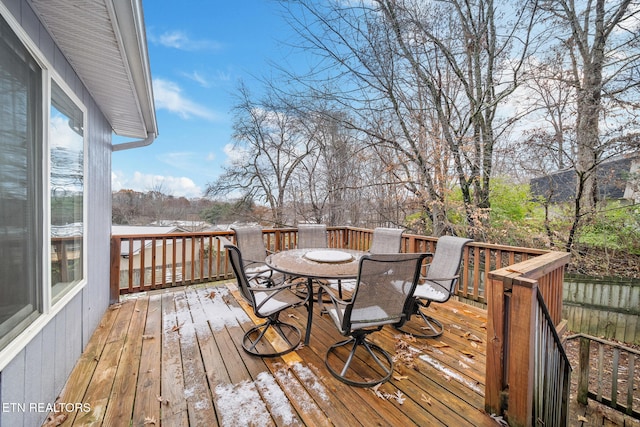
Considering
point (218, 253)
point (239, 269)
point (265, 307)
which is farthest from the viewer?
point (218, 253)

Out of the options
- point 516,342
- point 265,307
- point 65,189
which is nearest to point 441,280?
point 516,342

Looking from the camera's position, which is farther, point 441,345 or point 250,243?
point 250,243

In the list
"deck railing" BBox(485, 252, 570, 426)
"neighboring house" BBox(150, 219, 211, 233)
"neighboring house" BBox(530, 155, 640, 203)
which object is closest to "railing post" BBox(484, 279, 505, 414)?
"deck railing" BBox(485, 252, 570, 426)

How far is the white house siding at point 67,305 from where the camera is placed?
1494mm

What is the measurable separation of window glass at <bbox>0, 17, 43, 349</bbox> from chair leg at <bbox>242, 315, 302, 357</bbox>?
1.66 m

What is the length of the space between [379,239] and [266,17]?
4926 millimetres

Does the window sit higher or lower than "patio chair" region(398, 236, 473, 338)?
higher

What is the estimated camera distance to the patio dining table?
8.61ft

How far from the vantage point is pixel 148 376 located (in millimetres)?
2238

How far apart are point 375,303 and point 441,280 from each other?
1135 mm

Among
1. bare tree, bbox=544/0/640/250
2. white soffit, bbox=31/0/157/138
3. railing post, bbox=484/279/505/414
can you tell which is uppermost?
bare tree, bbox=544/0/640/250

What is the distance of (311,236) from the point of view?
491cm

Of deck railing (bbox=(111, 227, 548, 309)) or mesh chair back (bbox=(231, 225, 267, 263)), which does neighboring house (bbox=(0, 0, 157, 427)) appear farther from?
mesh chair back (bbox=(231, 225, 267, 263))

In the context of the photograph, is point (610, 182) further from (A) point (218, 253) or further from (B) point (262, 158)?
(B) point (262, 158)
